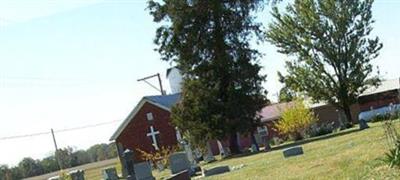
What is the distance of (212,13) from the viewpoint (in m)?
43.2

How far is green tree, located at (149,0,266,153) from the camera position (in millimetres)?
42719

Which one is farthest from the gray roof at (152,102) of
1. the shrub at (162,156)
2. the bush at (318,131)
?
the bush at (318,131)

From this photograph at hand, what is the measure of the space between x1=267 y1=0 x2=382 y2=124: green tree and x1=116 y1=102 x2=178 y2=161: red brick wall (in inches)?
481

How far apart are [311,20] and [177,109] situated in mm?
17959

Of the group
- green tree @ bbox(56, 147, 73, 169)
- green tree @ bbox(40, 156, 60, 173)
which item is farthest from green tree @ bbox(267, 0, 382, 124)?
green tree @ bbox(40, 156, 60, 173)

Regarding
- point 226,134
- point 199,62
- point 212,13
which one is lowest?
point 226,134

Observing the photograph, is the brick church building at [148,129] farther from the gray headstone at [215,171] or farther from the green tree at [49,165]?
the green tree at [49,165]

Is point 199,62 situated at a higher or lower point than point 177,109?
higher

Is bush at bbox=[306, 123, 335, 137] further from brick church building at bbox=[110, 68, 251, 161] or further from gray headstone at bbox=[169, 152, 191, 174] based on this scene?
gray headstone at bbox=[169, 152, 191, 174]

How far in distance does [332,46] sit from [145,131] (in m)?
17.9

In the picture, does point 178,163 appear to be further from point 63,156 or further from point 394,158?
point 63,156

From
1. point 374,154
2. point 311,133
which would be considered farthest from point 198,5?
point 374,154

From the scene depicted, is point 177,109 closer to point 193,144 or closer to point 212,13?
point 193,144

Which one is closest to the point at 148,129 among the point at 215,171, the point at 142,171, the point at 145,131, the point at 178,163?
the point at 145,131
